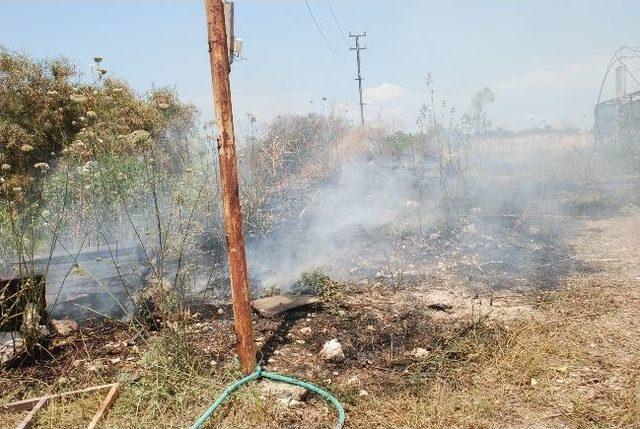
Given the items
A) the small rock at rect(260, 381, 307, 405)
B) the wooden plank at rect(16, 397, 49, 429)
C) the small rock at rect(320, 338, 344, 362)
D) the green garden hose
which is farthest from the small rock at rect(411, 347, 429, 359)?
the wooden plank at rect(16, 397, 49, 429)

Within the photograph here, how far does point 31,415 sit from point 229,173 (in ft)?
7.30

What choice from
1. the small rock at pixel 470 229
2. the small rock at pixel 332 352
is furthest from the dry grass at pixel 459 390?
the small rock at pixel 470 229

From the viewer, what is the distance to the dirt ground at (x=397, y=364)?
9.91 feet

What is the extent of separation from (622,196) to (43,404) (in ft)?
34.9

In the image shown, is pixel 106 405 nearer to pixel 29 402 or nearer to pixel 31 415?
pixel 31 415

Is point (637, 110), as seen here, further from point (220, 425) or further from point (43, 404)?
point (43, 404)

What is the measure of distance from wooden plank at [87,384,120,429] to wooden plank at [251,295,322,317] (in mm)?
1664

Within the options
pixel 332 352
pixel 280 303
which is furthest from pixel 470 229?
pixel 332 352

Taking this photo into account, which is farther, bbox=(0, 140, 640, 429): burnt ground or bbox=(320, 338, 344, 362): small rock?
bbox=(320, 338, 344, 362): small rock

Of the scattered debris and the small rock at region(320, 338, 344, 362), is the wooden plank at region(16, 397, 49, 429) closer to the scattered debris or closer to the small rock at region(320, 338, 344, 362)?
the small rock at region(320, 338, 344, 362)

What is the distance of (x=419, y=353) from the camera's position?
151 inches

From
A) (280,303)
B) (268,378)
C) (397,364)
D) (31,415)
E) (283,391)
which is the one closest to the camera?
(31,415)

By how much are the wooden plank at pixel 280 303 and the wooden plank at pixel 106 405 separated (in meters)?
1.66

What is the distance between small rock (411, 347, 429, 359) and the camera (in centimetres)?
379
